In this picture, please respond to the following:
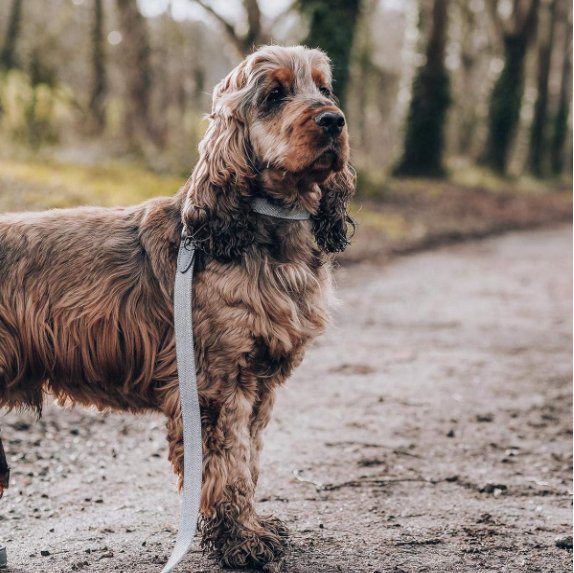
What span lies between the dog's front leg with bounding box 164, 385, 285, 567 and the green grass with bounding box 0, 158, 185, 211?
732 cm

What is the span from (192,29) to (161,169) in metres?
14.2

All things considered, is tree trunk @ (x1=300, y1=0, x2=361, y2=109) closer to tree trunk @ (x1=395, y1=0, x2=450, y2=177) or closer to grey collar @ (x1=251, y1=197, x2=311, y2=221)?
tree trunk @ (x1=395, y1=0, x2=450, y2=177)

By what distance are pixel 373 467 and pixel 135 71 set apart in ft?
47.9

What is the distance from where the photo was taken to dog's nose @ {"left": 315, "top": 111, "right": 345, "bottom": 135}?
10.7 ft

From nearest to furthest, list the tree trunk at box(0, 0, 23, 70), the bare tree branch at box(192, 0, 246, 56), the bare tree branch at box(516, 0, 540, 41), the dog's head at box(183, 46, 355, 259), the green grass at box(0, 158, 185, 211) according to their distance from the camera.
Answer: the dog's head at box(183, 46, 355, 259)
the green grass at box(0, 158, 185, 211)
the bare tree branch at box(192, 0, 246, 56)
the tree trunk at box(0, 0, 23, 70)
the bare tree branch at box(516, 0, 540, 41)

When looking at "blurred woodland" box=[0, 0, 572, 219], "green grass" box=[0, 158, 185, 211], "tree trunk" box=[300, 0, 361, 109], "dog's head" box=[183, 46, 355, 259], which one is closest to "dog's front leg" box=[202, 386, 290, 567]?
"dog's head" box=[183, 46, 355, 259]

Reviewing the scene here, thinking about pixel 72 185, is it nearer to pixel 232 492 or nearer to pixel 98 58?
pixel 232 492

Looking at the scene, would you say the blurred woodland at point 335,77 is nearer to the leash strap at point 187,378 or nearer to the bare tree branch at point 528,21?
the bare tree branch at point 528,21

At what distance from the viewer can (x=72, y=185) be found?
474 inches

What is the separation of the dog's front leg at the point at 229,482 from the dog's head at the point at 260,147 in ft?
2.29

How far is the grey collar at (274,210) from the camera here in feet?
11.5

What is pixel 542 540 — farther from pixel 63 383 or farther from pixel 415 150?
pixel 415 150

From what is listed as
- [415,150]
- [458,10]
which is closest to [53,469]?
[415,150]

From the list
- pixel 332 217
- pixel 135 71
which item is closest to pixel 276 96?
pixel 332 217
